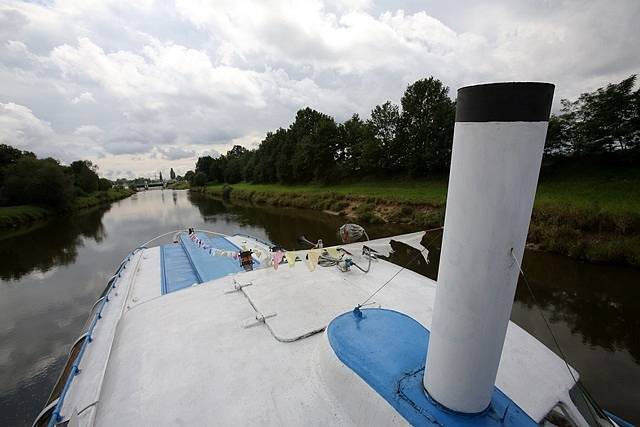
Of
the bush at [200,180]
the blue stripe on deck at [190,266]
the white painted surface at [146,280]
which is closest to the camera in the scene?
the white painted surface at [146,280]

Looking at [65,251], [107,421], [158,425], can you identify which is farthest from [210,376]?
[65,251]

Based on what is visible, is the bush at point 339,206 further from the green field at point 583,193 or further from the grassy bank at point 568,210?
the green field at point 583,193

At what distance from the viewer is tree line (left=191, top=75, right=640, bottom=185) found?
21656 millimetres

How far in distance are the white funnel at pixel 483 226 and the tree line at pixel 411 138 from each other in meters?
28.8

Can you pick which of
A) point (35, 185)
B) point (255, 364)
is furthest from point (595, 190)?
point (35, 185)

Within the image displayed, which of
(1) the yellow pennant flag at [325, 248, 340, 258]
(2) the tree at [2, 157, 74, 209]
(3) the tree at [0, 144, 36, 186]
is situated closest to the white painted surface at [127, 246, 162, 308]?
(1) the yellow pennant flag at [325, 248, 340, 258]

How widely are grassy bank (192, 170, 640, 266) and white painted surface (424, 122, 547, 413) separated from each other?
48.1ft

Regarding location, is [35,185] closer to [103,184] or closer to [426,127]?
[103,184]

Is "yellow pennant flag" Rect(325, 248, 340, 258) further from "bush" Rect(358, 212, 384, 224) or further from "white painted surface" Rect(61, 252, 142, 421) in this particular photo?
"bush" Rect(358, 212, 384, 224)

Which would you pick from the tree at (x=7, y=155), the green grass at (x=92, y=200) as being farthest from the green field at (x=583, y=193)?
the tree at (x=7, y=155)

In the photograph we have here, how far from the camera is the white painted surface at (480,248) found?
1.76m

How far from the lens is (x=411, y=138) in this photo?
116ft

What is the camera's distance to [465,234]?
1.94 m

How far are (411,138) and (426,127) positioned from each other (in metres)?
2.16
